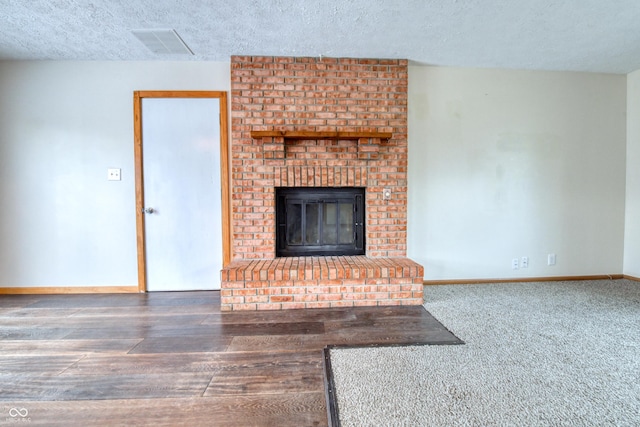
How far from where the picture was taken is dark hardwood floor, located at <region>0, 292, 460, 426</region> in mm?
1117

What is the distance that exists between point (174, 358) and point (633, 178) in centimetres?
458

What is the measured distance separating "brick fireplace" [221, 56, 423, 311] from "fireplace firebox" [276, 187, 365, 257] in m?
0.08

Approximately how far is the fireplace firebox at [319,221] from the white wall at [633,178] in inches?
116

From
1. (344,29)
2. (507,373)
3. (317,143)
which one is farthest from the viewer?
(317,143)

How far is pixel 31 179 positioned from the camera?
2.62 m

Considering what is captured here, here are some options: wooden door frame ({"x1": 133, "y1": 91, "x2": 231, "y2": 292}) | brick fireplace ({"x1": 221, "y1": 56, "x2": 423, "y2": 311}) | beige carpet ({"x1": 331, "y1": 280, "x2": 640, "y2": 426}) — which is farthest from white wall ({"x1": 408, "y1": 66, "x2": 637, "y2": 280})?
wooden door frame ({"x1": 133, "y1": 91, "x2": 231, "y2": 292})

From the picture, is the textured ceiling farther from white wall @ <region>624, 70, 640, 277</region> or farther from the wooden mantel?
the wooden mantel

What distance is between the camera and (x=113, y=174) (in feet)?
8.69

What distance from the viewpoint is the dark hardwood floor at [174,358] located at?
1117 millimetres

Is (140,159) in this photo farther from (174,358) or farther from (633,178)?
(633,178)

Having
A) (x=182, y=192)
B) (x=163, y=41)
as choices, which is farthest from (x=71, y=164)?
(x=163, y=41)

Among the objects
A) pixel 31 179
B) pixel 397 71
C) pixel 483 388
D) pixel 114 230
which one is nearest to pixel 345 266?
pixel 483 388

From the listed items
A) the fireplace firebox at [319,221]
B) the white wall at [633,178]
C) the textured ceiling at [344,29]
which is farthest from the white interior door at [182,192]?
the white wall at [633,178]

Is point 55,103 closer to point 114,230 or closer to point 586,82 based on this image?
point 114,230
